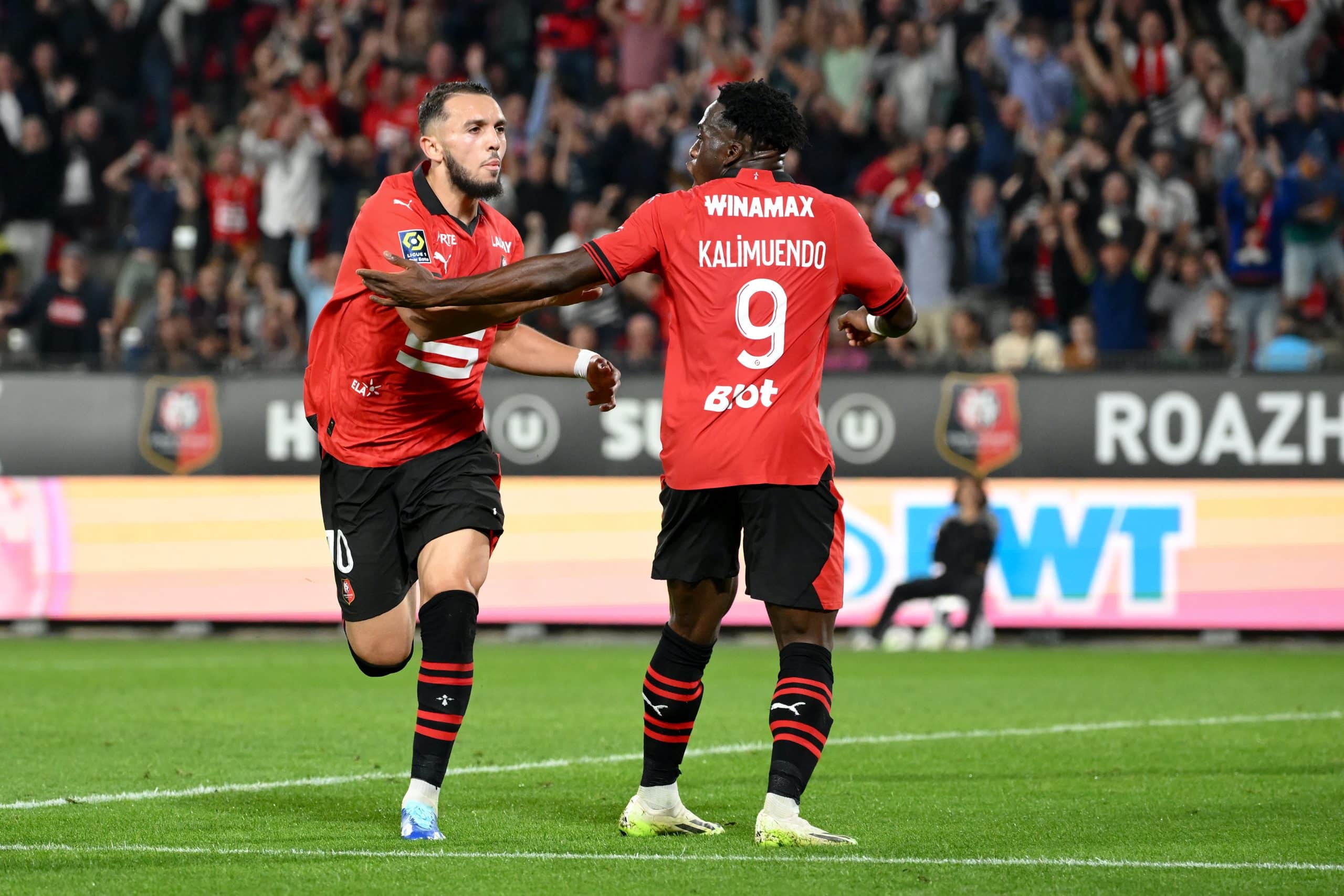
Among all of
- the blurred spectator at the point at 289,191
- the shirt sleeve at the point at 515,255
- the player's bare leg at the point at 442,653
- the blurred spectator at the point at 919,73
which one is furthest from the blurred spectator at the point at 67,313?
the player's bare leg at the point at 442,653

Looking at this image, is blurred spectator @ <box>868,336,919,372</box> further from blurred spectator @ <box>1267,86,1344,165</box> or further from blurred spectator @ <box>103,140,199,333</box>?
blurred spectator @ <box>103,140,199,333</box>

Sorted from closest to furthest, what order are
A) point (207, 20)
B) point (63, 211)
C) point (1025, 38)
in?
1. point (1025, 38)
2. point (63, 211)
3. point (207, 20)

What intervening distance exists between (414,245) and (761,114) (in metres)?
1.20

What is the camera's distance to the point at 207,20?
69.5 feet

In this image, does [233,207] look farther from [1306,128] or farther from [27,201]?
[1306,128]

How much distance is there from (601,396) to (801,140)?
3.49 feet

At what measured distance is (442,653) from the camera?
6.02 meters

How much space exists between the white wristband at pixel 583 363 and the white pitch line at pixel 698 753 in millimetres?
1912

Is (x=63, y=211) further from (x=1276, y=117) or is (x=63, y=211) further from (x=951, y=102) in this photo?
(x=1276, y=117)

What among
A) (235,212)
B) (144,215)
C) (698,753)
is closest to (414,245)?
(698,753)

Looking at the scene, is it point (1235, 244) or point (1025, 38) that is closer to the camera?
point (1235, 244)

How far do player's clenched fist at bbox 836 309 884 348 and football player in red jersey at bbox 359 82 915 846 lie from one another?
0.26 m

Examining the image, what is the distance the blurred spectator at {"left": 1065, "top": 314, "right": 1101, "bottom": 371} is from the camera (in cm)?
1525

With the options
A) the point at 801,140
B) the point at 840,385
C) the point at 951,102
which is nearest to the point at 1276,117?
the point at 951,102
